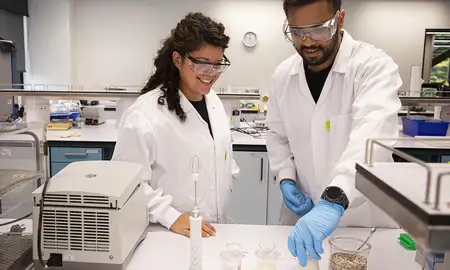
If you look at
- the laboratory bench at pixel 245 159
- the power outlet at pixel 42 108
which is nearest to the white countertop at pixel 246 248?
the laboratory bench at pixel 245 159

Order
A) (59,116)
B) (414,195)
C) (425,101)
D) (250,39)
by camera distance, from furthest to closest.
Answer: (250,39)
(59,116)
(425,101)
(414,195)

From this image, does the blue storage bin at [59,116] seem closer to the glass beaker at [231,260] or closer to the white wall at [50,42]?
the white wall at [50,42]

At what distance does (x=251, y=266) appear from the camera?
46.9 inches

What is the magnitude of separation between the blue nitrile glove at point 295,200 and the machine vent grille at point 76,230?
82cm

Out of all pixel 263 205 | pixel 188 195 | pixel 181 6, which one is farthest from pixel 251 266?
pixel 181 6

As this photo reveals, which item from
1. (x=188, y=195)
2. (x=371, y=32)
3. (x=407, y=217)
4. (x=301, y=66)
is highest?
(x=371, y=32)

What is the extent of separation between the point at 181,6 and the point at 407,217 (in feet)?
21.0

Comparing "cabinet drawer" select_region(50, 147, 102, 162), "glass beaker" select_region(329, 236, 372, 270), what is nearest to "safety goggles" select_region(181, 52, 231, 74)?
"glass beaker" select_region(329, 236, 372, 270)

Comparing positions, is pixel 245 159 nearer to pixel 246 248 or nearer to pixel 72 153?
pixel 72 153

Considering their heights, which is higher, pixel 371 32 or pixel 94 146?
pixel 371 32

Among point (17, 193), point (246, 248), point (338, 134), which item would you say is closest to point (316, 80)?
point (338, 134)

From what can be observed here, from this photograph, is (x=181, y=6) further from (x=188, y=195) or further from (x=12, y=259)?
(x=12, y=259)

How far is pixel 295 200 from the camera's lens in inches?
64.6

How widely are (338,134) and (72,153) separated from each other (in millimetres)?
2235
